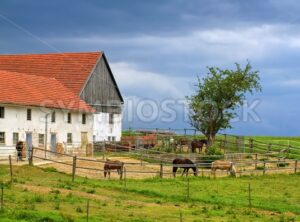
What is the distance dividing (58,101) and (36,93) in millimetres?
2409

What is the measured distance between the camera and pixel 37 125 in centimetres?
4472

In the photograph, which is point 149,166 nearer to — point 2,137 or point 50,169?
point 50,169

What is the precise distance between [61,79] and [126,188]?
31.5 m

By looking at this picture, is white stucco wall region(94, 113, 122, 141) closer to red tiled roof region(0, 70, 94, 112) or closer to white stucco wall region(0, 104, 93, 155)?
red tiled roof region(0, 70, 94, 112)

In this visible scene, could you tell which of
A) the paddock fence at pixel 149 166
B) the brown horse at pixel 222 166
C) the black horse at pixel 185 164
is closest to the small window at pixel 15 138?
the paddock fence at pixel 149 166

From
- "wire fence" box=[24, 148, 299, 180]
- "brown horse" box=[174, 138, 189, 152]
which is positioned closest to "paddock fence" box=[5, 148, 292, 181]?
"wire fence" box=[24, 148, 299, 180]

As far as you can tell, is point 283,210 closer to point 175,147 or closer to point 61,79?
point 175,147

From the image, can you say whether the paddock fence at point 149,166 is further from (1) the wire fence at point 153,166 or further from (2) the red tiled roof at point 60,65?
(2) the red tiled roof at point 60,65

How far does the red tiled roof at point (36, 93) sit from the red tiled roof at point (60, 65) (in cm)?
220

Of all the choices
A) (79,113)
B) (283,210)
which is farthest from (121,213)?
(79,113)

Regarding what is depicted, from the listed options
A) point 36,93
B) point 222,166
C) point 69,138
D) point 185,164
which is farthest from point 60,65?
point 222,166

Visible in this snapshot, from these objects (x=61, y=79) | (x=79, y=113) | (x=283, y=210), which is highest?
(x=61, y=79)

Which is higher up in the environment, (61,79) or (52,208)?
(61,79)

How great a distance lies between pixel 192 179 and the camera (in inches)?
1341
